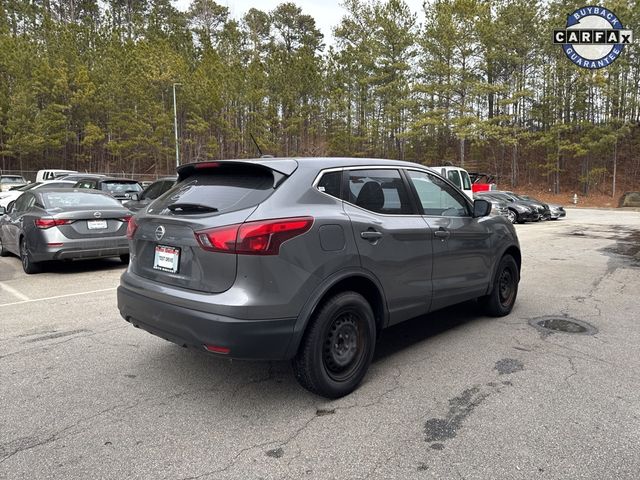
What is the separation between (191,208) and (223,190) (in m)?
0.26

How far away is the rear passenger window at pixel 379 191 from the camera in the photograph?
3.63m

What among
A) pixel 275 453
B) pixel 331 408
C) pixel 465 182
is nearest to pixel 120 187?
pixel 331 408

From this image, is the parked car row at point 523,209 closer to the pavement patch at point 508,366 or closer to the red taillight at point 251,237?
the pavement patch at point 508,366

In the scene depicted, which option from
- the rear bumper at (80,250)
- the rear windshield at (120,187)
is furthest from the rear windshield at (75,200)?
the rear windshield at (120,187)

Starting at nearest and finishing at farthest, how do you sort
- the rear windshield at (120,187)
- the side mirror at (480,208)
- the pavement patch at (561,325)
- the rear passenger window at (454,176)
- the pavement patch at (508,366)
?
the pavement patch at (508,366)
the side mirror at (480,208)
the pavement patch at (561,325)
the rear windshield at (120,187)
the rear passenger window at (454,176)

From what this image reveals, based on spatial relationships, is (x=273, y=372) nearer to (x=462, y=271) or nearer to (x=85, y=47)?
(x=462, y=271)

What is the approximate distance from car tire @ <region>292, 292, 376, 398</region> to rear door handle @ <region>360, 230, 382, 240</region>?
427mm

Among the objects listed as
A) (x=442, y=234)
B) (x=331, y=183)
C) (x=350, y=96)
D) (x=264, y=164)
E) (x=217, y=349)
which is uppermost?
Result: (x=350, y=96)

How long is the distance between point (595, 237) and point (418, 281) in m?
13.2

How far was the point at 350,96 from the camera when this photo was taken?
4766 centimetres

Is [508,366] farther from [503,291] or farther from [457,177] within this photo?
[457,177]

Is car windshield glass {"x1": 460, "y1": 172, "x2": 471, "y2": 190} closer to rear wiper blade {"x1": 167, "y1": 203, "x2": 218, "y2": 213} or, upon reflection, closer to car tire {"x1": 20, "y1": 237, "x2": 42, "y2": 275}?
car tire {"x1": 20, "y1": 237, "x2": 42, "y2": 275}

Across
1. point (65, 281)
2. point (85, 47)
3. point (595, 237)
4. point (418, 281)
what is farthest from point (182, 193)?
point (85, 47)

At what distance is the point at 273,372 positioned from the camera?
3830 mm
